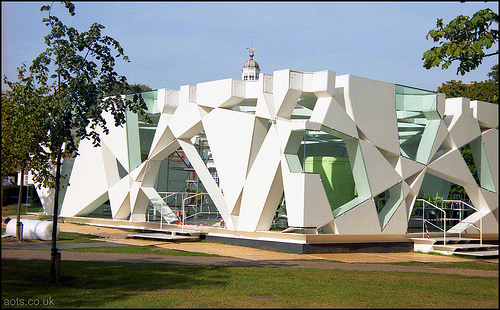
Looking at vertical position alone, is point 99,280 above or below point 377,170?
below

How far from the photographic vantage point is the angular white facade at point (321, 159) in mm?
18625

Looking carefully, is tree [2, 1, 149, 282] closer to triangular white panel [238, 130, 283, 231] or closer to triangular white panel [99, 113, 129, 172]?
triangular white panel [238, 130, 283, 231]

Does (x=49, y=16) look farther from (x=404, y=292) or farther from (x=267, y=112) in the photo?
(x=267, y=112)

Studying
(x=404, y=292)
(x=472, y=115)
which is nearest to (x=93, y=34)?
(x=404, y=292)

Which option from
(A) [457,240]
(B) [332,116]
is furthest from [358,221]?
(A) [457,240]

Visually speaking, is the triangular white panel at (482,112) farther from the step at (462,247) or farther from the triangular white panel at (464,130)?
the step at (462,247)

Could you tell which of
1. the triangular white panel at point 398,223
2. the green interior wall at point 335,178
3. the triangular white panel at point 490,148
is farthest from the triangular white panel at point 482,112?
the green interior wall at point 335,178

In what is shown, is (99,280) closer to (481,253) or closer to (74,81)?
(74,81)

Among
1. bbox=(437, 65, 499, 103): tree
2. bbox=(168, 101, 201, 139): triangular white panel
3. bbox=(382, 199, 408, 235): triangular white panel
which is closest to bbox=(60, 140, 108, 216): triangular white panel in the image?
bbox=(168, 101, 201, 139): triangular white panel

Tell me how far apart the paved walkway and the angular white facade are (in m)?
1.23

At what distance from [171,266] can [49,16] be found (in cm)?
595

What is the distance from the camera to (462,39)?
1023cm

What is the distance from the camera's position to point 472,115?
72.7ft

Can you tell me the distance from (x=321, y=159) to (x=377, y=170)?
2801 mm
